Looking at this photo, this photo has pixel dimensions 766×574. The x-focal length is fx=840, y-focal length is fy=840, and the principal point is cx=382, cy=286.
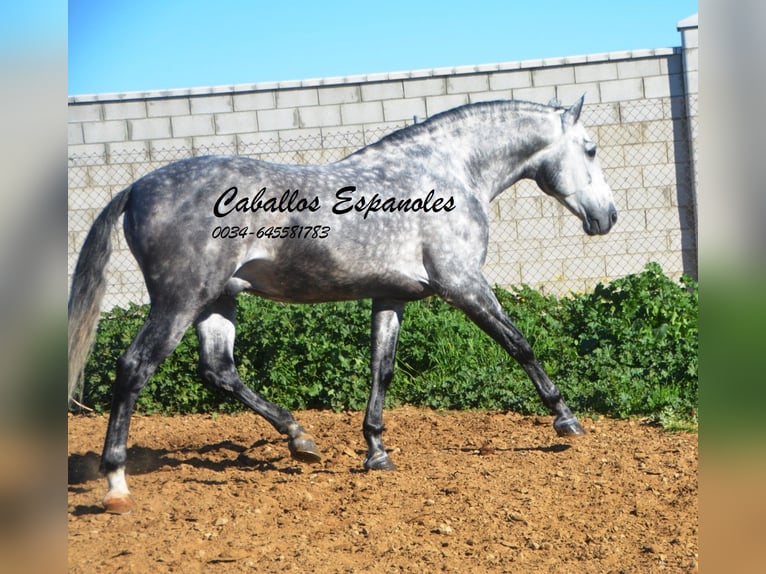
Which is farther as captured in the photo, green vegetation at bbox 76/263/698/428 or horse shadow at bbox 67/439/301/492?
green vegetation at bbox 76/263/698/428

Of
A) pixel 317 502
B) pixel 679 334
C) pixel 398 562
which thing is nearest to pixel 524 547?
pixel 398 562

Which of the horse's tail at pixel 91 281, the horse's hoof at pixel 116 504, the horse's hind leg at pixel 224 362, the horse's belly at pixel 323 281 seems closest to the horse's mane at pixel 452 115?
the horse's belly at pixel 323 281

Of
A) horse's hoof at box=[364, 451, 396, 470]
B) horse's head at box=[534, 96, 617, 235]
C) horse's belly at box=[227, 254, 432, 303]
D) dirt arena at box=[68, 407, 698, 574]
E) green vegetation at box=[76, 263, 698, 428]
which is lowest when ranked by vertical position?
dirt arena at box=[68, 407, 698, 574]

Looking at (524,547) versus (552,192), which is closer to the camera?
(524,547)

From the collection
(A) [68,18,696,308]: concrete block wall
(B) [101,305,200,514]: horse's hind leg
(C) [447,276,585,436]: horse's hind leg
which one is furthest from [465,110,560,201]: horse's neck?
(A) [68,18,696,308]: concrete block wall

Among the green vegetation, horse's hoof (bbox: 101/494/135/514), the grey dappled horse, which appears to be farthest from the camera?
the green vegetation

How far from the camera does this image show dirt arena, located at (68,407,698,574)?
315 cm

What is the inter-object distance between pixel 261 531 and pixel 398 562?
61 centimetres

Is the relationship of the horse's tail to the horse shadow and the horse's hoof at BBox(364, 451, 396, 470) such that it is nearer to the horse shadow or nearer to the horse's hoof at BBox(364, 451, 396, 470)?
the horse shadow

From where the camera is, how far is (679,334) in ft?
20.7

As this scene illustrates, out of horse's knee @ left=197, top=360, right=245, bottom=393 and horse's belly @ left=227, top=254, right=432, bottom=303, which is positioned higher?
horse's belly @ left=227, top=254, right=432, bottom=303

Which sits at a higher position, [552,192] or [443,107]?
[443,107]

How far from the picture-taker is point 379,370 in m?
4.35
